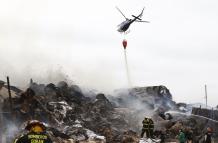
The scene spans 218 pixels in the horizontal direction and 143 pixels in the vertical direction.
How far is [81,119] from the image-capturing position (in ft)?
119

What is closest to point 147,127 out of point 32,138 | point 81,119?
point 81,119

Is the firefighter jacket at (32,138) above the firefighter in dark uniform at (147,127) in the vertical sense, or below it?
above

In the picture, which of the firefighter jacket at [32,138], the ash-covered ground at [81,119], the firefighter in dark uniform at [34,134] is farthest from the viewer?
the ash-covered ground at [81,119]

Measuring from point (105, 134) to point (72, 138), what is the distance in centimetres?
403

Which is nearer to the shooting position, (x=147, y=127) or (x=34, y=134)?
(x=34, y=134)

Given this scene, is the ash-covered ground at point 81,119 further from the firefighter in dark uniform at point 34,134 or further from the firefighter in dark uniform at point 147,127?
the firefighter in dark uniform at point 34,134

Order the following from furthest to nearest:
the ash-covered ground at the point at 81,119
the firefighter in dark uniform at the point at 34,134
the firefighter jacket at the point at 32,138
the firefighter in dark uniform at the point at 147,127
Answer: the ash-covered ground at the point at 81,119, the firefighter in dark uniform at the point at 147,127, the firefighter jacket at the point at 32,138, the firefighter in dark uniform at the point at 34,134

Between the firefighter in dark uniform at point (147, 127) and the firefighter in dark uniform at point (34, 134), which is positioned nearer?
the firefighter in dark uniform at point (34, 134)

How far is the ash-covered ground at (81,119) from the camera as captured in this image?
28.8 metres

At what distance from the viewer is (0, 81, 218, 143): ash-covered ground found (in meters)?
28.8

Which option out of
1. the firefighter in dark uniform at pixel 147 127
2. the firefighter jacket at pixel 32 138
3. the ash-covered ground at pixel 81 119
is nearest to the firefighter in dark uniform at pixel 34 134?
the firefighter jacket at pixel 32 138

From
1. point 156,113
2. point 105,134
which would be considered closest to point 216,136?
point 156,113

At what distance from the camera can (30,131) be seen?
734 cm

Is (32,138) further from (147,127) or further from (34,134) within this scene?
(147,127)
